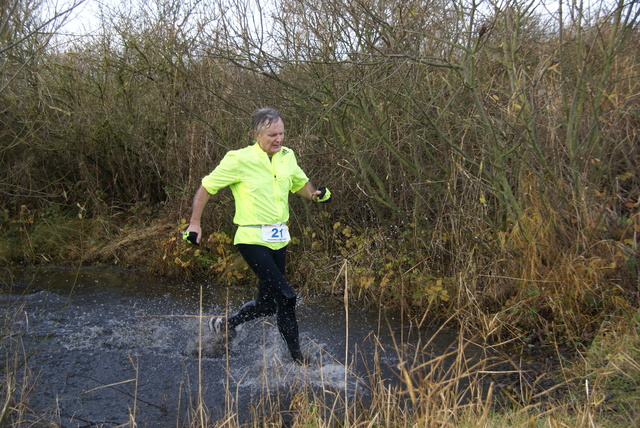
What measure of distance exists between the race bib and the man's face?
1.81ft

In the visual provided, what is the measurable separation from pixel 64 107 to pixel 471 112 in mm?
6807

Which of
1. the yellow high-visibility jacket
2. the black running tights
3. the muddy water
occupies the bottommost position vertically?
the muddy water

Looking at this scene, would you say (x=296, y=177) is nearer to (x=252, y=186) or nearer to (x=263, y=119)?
(x=252, y=186)

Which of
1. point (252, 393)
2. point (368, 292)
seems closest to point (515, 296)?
point (368, 292)

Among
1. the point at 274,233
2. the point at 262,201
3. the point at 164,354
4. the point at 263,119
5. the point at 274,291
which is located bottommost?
the point at 164,354

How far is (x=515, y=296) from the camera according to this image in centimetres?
601

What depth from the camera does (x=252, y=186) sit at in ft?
15.9

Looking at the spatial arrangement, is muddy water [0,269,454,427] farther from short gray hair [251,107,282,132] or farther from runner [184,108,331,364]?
short gray hair [251,107,282,132]

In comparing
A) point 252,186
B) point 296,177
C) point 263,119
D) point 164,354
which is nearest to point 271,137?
point 263,119

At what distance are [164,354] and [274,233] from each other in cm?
159

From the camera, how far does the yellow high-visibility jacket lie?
4.86 metres

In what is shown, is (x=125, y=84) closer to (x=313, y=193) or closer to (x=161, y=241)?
(x=161, y=241)

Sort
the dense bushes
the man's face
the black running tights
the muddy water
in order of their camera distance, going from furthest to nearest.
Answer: the dense bushes
the black running tights
the man's face
the muddy water

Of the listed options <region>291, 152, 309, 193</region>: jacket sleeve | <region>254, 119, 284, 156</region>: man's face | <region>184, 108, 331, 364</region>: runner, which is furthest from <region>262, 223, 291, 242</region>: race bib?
<region>254, 119, 284, 156</region>: man's face
